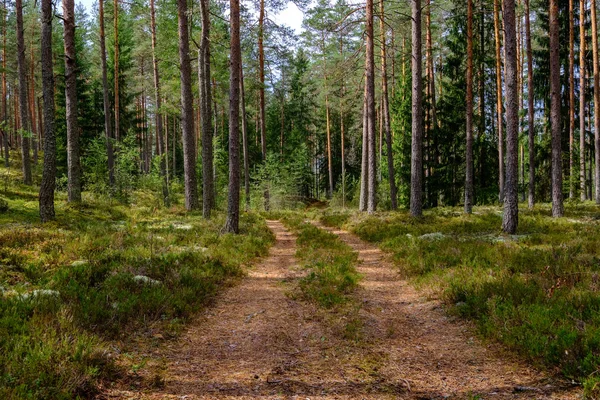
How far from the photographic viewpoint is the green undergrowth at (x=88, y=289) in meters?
3.34

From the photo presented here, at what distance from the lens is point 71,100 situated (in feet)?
43.1

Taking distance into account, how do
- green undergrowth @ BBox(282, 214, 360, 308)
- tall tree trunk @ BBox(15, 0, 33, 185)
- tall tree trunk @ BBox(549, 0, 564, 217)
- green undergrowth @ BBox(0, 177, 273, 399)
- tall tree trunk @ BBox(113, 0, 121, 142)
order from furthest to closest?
tall tree trunk @ BBox(113, 0, 121, 142), tall tree trunk @ BBox(15, 0, 33, 185), tall tree trunk @ BBox(549, 0, 564, 217), green undergrowth @ BBox(282, 214, 360, 308), green undergrowth @ BBox(0, 177, 273, 399)

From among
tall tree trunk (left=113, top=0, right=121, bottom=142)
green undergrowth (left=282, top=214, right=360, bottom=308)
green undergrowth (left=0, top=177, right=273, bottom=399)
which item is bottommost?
green undergrowth (left=282, top=214, right=360, bottom=308)

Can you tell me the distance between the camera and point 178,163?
46562mm

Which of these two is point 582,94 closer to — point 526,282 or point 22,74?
point 526,282

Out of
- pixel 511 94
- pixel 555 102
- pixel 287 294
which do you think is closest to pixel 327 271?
pixel 287 294

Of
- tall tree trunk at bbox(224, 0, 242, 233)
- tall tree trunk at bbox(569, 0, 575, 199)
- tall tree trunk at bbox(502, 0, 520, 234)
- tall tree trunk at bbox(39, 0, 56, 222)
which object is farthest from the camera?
tall tree trunk at bbox(569, 0, 575, 199)

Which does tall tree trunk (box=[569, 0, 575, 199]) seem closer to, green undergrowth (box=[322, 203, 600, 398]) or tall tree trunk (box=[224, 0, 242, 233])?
green undergrowth (box=[322, 203, 600, 398])

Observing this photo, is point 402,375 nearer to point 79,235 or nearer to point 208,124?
point 79,235

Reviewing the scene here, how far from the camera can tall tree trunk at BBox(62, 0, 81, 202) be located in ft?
40.3

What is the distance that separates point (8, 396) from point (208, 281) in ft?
13.9

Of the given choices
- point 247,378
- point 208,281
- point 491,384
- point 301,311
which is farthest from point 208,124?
point 491,384

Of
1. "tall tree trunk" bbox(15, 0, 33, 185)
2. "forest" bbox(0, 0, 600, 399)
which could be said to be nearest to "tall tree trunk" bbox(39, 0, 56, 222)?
"forest" bbox(0, 0, 600, 399)

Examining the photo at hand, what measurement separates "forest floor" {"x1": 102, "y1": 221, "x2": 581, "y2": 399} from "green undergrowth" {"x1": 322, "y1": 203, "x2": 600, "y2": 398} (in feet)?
0.91
